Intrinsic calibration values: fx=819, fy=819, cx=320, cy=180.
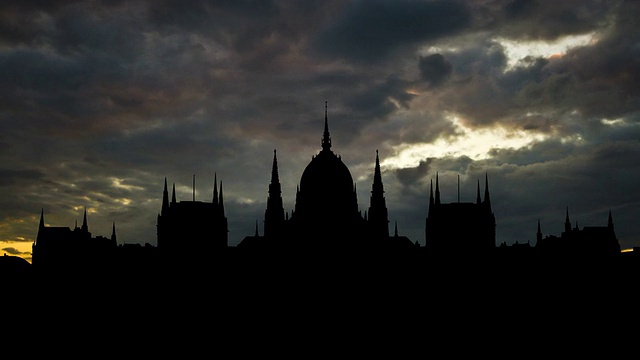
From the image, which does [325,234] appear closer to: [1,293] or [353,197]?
[353,197]

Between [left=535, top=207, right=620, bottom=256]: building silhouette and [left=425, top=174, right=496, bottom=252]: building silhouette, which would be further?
[left=425, top=174, right=496, bottom=252]: building silhouette

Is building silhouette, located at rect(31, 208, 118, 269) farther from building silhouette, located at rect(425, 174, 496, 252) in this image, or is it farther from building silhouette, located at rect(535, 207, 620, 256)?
building silhouette, located at rect(535, 207, 620, 256)

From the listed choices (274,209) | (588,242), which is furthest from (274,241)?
(588,242)

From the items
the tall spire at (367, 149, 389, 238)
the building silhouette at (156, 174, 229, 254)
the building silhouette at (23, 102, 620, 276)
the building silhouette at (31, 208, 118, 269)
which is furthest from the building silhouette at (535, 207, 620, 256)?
the building silhouette at (31, 208, 118, 269)

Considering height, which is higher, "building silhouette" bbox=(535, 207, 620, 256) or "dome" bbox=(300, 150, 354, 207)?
"dome" bbox=(300, 150, 354, 207)

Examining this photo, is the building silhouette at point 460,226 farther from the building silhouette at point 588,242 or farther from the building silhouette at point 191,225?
the building silhouette at point 191,225

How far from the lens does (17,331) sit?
121 m

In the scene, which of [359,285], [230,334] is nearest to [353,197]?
[359,285]

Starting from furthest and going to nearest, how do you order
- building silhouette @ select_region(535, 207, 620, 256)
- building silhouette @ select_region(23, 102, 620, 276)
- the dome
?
the dome
building silhouette @ select_region(23, 102, 620, 276)
building silhouette @ select_region(535, 207, 620, 256)

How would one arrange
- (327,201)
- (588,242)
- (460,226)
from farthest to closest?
(327,201) < (460,226) < (588,242)

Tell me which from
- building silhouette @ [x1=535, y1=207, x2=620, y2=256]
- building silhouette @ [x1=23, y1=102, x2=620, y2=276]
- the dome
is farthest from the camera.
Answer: the dome

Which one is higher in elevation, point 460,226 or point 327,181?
point 327,181

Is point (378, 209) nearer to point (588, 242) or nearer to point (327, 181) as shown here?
point (327, 181)

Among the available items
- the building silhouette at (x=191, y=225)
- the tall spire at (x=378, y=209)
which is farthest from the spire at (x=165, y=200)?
the tall spire at (x=378, y=209)
